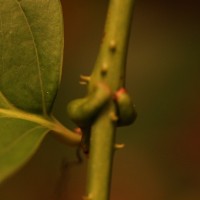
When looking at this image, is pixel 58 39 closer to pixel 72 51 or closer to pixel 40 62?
pixel 40 62

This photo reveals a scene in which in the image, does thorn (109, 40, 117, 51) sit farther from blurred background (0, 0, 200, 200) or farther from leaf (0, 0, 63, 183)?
blurred background (0, 0, 200, 200)

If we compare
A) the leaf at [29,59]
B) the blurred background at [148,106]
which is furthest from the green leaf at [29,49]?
the blurred background at [148,106]

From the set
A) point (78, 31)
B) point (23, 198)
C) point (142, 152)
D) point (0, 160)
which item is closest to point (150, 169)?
point (142, 152)

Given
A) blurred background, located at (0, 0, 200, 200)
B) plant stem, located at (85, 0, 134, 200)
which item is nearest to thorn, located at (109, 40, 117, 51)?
plant stem, located at (85, 0, 134, 200)

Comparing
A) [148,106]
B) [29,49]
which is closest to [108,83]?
[29,49]

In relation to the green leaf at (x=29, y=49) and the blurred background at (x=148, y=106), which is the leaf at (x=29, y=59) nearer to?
the green leaf at (x=29, y=49)
